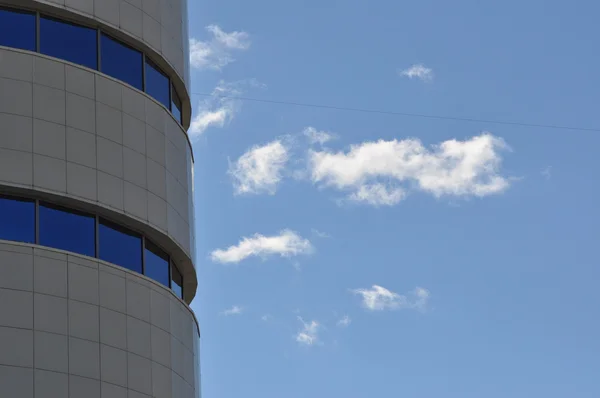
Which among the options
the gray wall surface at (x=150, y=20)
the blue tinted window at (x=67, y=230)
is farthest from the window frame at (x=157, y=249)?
the gray wall surface at (x=150, y=20)

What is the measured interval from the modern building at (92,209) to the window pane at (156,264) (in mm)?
54

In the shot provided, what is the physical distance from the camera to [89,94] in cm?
3956

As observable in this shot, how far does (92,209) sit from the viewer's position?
38438 millimetres

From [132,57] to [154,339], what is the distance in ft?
32.1

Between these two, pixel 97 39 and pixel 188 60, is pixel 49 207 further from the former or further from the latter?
pixel 188 60

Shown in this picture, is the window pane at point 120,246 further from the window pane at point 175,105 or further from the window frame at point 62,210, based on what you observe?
the window pane at point 175,105

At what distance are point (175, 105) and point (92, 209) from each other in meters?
7.57

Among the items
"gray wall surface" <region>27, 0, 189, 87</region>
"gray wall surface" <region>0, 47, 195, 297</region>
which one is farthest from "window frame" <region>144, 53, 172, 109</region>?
"gray wall surface" <region>0, 47, 195, 297</region>

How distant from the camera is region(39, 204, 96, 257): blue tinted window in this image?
122ft

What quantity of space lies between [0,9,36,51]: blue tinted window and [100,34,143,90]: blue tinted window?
2.58 metres

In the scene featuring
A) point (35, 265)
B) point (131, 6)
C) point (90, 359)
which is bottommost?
point (90, 359)

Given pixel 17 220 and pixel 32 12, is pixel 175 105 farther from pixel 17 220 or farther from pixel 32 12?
pixel 17 220

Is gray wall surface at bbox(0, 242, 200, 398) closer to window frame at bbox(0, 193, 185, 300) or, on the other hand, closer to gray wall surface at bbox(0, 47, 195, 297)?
window frame at bbox(0, 193, 185, 300)

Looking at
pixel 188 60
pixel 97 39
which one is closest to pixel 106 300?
pixel 97 39
